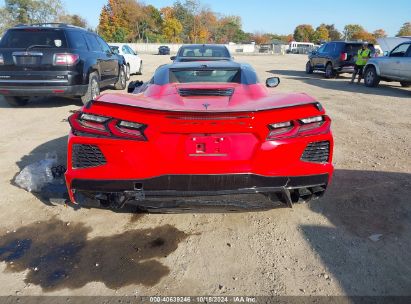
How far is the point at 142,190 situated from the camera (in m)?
2.50

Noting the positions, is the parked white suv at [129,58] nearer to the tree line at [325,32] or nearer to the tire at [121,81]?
the tire at [121,81]

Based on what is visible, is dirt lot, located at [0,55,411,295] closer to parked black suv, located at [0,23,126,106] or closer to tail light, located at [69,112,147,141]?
tail light, located at [69,112,147,141]

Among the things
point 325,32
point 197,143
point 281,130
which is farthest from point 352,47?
point 325,32

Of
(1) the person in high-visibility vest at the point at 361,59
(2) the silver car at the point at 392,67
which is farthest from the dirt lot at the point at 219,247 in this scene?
(1) the person in high-visibility vest at the point at 361,59

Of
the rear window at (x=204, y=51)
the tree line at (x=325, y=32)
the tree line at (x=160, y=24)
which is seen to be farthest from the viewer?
the tree line at (x=325, y=32)

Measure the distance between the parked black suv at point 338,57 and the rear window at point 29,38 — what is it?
12.7m

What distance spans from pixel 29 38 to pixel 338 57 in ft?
43.3

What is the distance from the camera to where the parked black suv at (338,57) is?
15.5 metres

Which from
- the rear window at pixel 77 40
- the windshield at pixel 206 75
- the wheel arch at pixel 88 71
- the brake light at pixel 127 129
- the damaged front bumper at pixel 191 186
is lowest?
the damaged front bumper at pixel 191 186

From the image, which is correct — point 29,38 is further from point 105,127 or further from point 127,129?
point 127,129

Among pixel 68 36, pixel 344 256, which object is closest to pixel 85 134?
pixel 344 256

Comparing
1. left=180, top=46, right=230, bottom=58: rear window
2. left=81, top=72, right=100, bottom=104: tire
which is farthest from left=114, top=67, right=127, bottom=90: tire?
left=180, top=46, right=230, bottom=58: rear window

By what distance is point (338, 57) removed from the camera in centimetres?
1568

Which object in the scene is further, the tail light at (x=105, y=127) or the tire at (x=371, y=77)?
the tire at (x=371, y=77)
